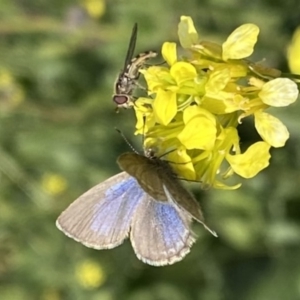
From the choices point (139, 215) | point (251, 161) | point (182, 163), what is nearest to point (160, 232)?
point (139, 215)

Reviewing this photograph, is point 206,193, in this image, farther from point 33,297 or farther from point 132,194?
point 132,194

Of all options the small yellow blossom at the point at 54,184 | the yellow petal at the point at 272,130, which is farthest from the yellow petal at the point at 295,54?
the small yellow blossom at the point at 54,184

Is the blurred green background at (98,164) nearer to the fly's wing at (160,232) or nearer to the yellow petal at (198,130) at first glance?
the fly's wing at (160,232)

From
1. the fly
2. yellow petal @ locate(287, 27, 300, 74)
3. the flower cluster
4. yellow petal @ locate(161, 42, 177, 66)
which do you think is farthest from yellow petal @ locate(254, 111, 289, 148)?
yellow petal @ locate(287, 27, 300, 74)

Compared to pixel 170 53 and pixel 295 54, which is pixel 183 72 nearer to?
pixel 170 53

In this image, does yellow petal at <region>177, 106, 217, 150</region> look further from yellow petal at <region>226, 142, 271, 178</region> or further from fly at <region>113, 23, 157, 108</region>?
fly at <region>113, 23, 157, 108</region>
